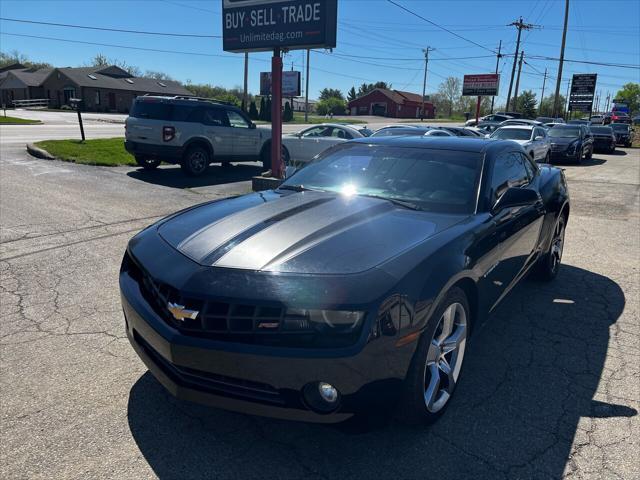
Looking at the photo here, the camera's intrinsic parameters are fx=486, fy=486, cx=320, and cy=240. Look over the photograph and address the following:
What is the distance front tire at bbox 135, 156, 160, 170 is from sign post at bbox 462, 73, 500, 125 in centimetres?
3963

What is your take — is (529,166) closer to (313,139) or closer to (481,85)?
(313,139)

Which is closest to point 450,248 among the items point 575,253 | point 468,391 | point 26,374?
point 468,391

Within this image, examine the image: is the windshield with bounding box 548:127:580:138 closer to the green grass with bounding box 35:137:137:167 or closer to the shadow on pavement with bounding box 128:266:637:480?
the green grass with bounding box 35:137:137:167

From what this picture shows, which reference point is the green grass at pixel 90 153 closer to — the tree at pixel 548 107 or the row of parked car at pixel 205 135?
the row of parked car at pixel 205 135

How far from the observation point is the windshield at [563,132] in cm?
1967

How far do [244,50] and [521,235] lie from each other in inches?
329

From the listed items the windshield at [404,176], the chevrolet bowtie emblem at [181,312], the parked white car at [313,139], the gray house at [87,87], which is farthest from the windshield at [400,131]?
the gray house at [87,87]

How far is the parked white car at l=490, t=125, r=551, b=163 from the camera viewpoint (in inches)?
627

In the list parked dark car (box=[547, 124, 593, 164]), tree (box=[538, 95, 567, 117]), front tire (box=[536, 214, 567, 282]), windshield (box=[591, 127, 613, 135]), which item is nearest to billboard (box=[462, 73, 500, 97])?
windshield (box=[591, 127, 613, 135])

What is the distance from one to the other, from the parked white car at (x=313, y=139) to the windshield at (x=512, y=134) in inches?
218

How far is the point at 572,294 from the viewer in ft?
16.1

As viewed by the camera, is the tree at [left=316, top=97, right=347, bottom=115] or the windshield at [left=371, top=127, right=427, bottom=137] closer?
the windshield at [left=371, top=127, right=427, bottom=137]

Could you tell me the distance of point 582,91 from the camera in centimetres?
5284

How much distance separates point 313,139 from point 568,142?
11354mm
